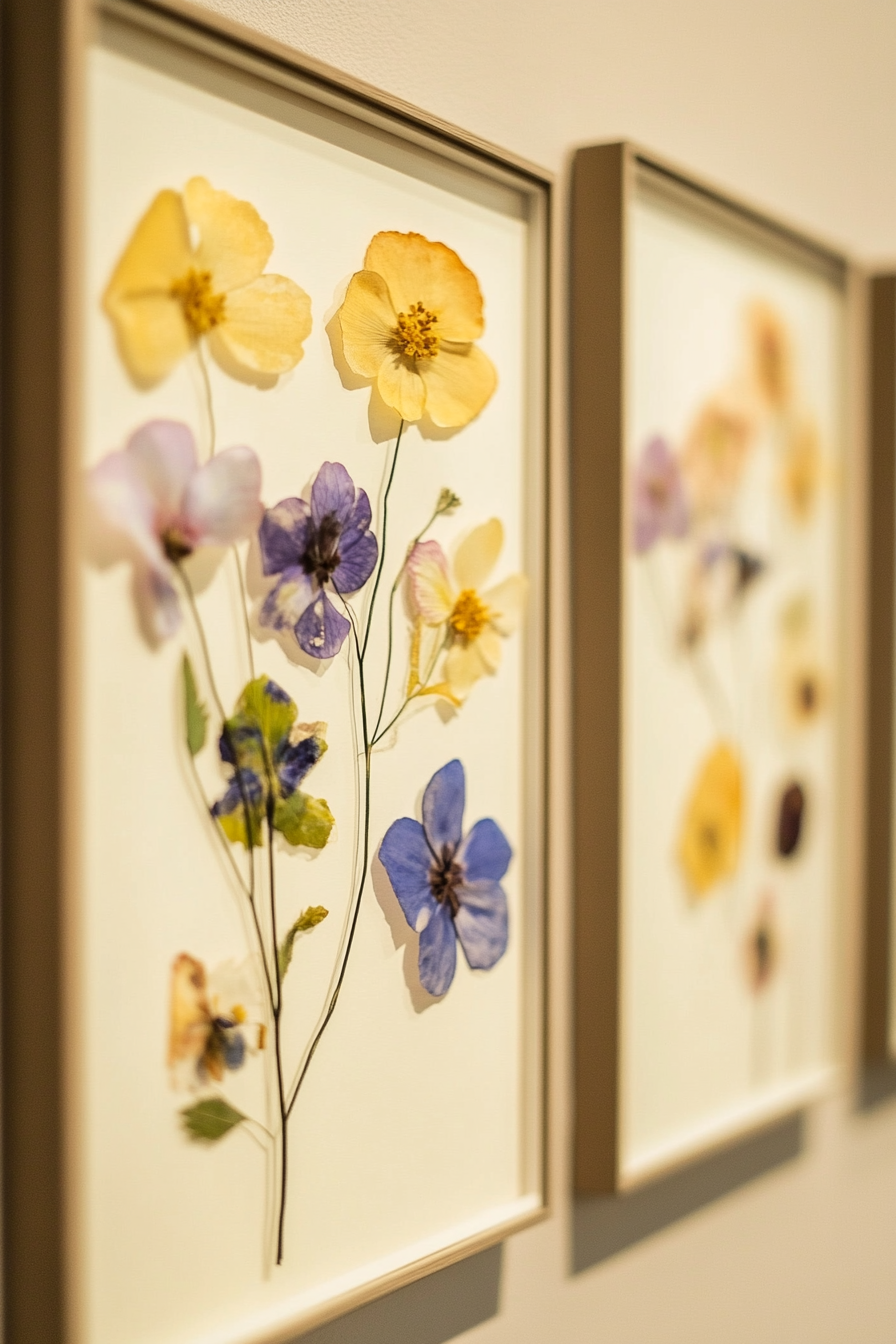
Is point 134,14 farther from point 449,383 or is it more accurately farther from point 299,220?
point 449,383

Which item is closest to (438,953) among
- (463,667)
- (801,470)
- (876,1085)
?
(463,667)

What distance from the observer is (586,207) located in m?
0.74

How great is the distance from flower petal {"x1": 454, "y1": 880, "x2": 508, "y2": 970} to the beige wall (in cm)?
5

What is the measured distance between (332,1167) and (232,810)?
0.60 feet

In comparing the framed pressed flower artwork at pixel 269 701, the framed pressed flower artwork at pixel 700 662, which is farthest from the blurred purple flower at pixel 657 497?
the framed pressed flower artwork at pixel 269 701

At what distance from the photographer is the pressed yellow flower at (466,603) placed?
2.06 ft

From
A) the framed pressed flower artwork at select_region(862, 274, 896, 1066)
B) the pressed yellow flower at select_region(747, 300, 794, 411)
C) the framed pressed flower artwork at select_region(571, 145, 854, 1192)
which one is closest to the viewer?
the framed pressed flower artwork at select_region(571, 145, 854, 1192)

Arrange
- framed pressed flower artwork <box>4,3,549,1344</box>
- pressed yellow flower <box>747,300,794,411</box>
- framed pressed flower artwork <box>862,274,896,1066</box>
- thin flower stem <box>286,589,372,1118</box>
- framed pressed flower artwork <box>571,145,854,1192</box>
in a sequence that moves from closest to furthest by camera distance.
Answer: framed pressed flower artwork <box>4,3,549,1344</box> < thin flower stem <box>286,589,372,1118</box> < framed pressed flower artwork <box>571,145,854,1192</box> < pressed yellow flower <box>747,300,794,411</box> < framed pressed flower artwork <box>862,274,896,1066</box>

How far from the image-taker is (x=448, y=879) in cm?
65

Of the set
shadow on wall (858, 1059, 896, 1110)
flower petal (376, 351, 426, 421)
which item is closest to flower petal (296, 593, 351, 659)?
flower petal (376, 351, 426, 421)

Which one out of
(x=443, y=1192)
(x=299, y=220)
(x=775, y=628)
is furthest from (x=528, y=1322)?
(x=299, y=220)

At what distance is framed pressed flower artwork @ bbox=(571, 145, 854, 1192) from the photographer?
746 millimetres

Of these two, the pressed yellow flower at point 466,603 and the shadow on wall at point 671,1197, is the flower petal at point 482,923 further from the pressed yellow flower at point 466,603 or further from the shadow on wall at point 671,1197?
the shadow on wall at point 671,1197

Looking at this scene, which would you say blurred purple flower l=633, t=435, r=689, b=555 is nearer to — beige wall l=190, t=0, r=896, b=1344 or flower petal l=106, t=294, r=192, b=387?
beige wall l=190, t=0, r=896, b=1344
